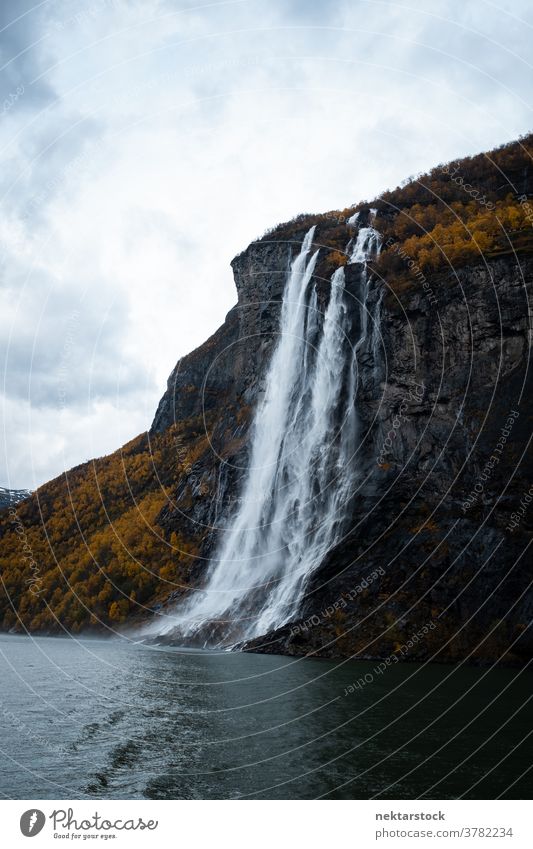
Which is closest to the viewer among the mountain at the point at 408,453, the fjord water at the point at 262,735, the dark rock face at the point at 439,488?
the fjord water at the point at 262,735

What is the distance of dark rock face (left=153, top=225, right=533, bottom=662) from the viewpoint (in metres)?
41.3

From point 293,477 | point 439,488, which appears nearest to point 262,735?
point 439,488

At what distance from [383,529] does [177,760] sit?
34.1 metres

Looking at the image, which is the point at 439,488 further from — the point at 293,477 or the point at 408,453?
→ the point at 293,477

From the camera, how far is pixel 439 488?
4825 cm

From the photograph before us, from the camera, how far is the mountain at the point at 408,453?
1663 inches

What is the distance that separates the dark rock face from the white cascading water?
2.05 meters

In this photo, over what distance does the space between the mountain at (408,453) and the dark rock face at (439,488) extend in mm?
116

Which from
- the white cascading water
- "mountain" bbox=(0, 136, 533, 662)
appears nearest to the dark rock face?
"mountain" bbox=(0, 136, 533, 662)

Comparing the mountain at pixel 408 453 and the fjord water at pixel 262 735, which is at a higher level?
the mountain at pixel 408 453

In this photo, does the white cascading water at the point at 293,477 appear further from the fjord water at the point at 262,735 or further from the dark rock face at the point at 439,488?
the fjord water at the point at 262,735

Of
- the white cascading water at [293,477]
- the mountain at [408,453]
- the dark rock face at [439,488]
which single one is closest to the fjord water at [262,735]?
the dark rock face at [439,488]
